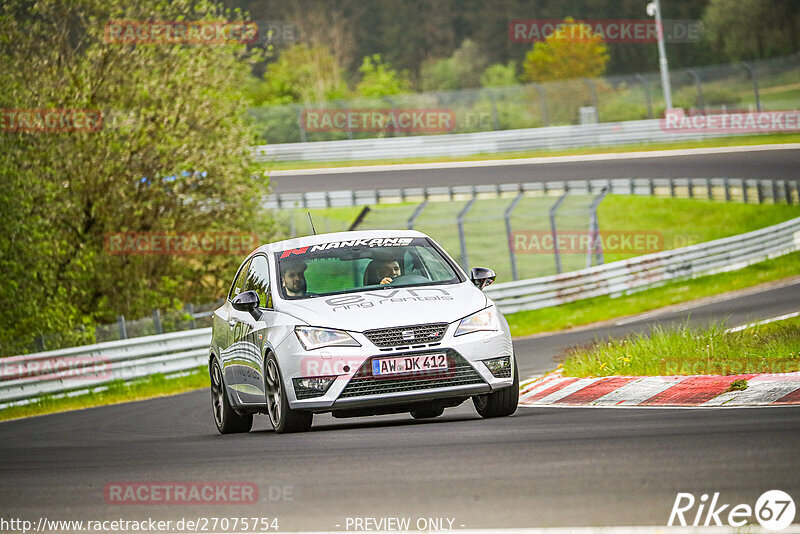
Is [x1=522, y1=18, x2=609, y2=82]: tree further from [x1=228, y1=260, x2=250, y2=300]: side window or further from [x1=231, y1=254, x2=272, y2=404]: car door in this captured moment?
[x1=231, y1=254, x2=272, y2=404]: car door

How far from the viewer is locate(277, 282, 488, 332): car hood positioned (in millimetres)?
9391

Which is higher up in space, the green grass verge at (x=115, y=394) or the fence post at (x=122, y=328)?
the fence post at (x=122, y=328)

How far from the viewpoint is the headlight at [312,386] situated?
9305 millimetres

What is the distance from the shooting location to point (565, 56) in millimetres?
80812

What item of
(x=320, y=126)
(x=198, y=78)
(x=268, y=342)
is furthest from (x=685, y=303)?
(x=320, y=126)

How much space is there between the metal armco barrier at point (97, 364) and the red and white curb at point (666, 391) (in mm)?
10154

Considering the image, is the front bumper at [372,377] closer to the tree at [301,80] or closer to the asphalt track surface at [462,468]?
the asphalt track surface at [462,468]

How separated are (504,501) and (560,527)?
73 cm

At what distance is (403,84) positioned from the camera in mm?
82812

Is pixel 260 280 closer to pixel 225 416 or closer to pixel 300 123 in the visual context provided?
pixel 225 416

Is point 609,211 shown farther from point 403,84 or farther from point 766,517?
point 403,84

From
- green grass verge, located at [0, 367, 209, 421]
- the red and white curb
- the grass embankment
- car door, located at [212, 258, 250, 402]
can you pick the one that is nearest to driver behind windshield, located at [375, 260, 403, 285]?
car door, located at [212, 258, 250, 402]

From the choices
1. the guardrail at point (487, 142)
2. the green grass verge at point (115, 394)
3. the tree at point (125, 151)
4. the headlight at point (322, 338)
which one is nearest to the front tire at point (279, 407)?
the headlight at point (322, 338)

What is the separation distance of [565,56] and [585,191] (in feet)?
145
